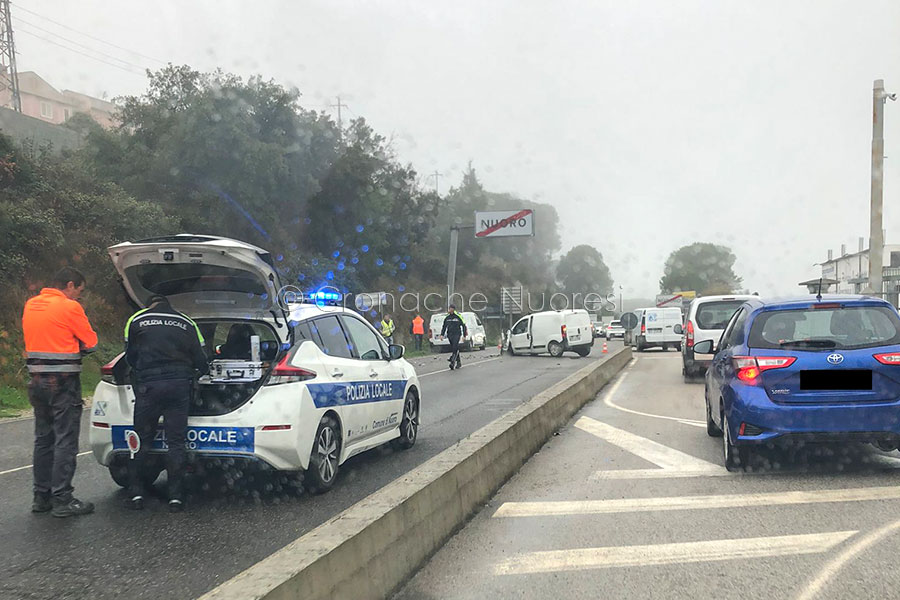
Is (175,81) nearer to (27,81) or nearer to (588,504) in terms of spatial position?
(27,81)

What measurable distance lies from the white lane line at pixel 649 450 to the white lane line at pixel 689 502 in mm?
1142

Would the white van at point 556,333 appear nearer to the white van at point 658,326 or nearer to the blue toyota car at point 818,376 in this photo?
the white van at point 658,326

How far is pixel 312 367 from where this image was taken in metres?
6.36

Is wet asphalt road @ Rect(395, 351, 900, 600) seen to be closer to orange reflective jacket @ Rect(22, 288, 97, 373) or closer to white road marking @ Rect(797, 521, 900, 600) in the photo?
white road marking @ Rect(797, 521, 900, 600)

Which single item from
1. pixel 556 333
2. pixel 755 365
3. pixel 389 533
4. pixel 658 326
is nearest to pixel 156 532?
pixel 389 533

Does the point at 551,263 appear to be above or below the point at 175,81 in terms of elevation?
below

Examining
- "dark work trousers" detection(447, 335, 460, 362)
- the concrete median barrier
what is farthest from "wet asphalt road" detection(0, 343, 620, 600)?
"dark work trousers" detection(447, 335, 460, 362)

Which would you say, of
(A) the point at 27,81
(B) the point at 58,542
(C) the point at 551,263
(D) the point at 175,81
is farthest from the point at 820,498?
(C) the point at 551,263

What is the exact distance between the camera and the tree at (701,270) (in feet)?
274

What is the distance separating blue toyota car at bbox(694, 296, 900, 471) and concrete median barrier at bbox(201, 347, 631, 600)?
214 cm

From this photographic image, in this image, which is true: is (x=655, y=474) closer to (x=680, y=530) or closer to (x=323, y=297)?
(x=680, y=530)

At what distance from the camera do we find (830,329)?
6859 millimetres

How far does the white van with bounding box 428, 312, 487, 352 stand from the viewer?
37.4 meters

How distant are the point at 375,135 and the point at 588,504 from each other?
5348 centimetres
